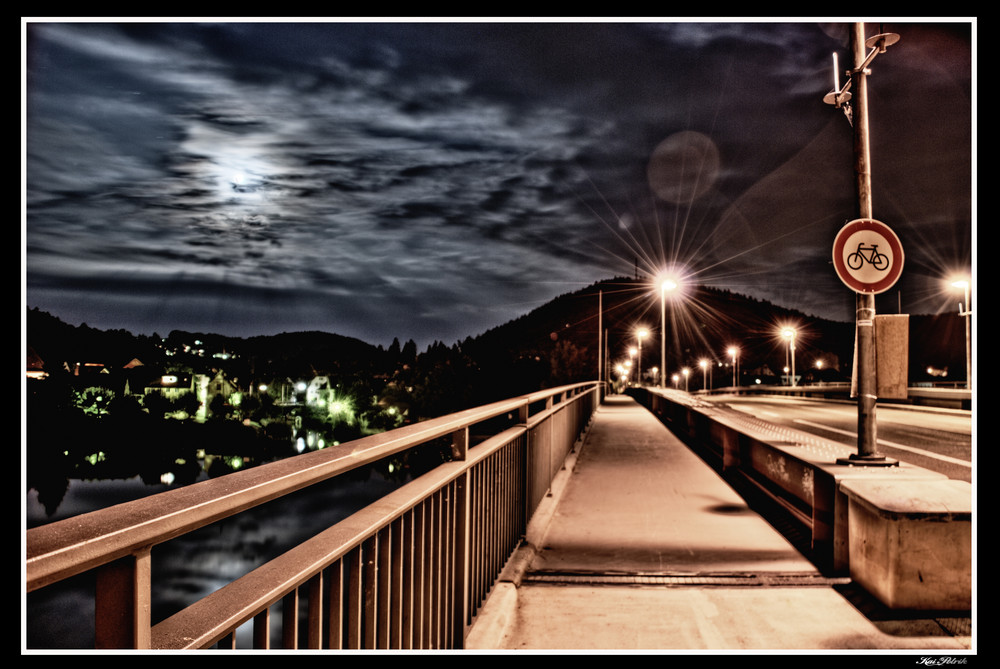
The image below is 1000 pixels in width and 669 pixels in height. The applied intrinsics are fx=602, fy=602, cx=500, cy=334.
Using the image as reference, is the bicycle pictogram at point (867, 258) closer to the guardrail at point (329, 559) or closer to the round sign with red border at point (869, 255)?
the round sign with red border at point (869, 255)

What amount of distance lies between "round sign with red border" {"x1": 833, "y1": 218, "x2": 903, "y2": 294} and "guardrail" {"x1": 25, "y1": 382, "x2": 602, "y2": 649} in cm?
347

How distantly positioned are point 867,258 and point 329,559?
17.6 feet

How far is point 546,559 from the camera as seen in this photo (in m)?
4.99

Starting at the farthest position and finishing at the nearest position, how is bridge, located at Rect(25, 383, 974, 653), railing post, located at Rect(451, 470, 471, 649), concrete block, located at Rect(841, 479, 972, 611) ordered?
concrete block, located at Rect(841, 479, 972, 611), railing post, located at Rect(451, 470, 471, 649), bridge, located at Rect(25, 383, 974, 653)

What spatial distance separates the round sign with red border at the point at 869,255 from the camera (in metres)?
5.28

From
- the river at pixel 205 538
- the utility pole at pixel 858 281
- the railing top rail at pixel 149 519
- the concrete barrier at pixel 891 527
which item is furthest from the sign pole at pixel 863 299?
the river at pixel 205 538

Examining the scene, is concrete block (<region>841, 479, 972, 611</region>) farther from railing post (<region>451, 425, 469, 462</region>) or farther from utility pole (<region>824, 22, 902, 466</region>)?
railing post (<region>451, 425, 469, 462</region>)

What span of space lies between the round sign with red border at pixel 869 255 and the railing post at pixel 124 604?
575 centimetres

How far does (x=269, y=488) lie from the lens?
136cm

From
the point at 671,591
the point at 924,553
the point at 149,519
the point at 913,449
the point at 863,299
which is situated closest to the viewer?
the point at 149,519

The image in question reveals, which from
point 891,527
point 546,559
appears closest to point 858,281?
point 891,527

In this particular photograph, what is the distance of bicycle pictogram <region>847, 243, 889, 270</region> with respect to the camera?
529 cm

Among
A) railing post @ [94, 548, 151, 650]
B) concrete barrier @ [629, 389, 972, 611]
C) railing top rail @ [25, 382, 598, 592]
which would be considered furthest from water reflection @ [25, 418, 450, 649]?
railing post @ [94, 548, 151, 650]

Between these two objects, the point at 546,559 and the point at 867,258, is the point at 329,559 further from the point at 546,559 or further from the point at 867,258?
the point at 867,258
